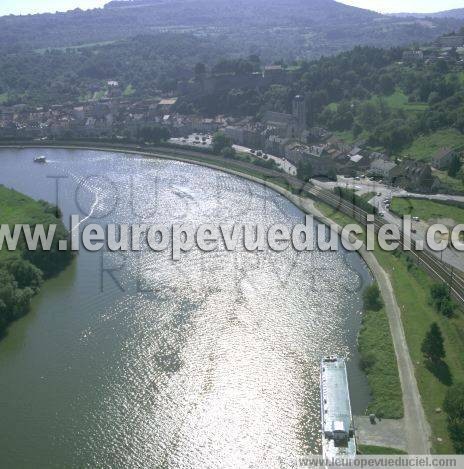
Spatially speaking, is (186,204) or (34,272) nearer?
(34,272)

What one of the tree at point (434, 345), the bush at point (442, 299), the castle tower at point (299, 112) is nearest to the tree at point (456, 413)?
the tree at point (434, 345)

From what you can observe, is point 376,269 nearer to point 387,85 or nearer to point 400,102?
point 400,102

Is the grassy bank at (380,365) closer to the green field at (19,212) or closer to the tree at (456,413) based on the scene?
the tree at (456,413)

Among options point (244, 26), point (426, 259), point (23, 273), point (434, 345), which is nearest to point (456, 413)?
point (434, 345)

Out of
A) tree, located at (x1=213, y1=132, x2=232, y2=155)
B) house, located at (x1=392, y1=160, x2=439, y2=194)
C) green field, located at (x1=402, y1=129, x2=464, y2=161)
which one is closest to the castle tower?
tree, located at (x1=213, y1=132, x2=232, y2=155)

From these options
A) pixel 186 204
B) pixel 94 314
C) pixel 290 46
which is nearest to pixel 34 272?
pixel 94 314

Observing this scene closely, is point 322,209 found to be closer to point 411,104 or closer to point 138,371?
point 138,371
